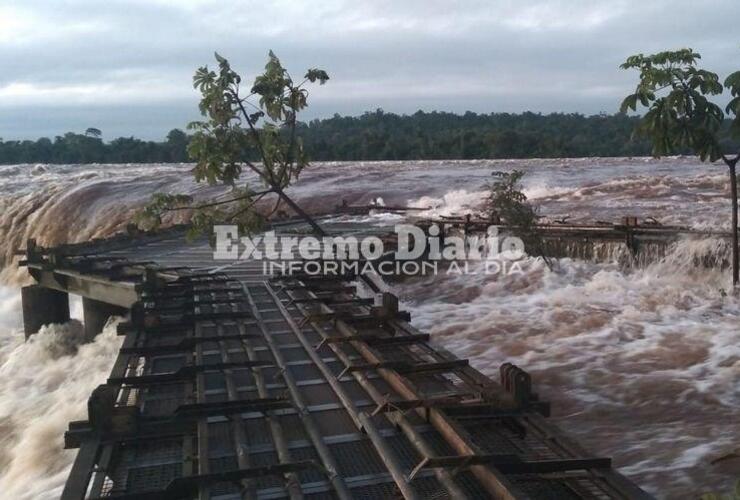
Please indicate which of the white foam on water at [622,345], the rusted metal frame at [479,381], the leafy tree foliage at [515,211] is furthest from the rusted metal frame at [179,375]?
the leafy tree foliage at [515,211]

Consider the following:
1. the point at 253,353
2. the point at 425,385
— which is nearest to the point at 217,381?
the point at 253,353

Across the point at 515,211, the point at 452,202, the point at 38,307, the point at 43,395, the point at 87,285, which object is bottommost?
the point at 43,395

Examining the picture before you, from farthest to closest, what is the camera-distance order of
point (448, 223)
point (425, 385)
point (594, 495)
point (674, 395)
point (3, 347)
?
point (448, 223) → point (3, 347) → point (674, 395) → point (425, 385) → point (594, 495)

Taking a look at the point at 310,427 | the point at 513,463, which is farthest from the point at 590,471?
the point at 310,427

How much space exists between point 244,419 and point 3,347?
1012 cm

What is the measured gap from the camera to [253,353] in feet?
21.7

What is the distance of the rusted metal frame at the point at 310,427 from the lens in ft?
13.0

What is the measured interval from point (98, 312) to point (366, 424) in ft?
27.3

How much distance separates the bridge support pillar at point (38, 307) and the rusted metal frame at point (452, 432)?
7784 millimetres

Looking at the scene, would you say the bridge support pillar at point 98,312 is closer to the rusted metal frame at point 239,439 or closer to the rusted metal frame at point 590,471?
the rusted metal frame at point 239,439

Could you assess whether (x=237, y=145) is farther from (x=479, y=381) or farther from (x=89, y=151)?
(x=89, y=151)

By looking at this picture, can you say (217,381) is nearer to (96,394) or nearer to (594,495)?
(96,394)

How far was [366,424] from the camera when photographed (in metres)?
4.69

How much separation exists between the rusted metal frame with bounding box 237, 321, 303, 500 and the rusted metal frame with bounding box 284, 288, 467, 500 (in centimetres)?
69
